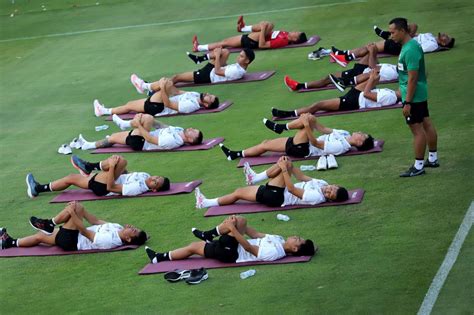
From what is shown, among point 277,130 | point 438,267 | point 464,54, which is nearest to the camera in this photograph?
point 438,267

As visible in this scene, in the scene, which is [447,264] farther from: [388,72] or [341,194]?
[388,72]

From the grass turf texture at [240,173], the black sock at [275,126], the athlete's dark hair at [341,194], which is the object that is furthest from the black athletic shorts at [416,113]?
the black sock at [275,126]

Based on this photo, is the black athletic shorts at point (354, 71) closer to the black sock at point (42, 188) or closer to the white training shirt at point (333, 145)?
the white training shirt at point (333, 145)

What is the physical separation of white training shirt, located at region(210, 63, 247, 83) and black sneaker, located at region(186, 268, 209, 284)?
865cm

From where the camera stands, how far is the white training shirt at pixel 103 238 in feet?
42.8

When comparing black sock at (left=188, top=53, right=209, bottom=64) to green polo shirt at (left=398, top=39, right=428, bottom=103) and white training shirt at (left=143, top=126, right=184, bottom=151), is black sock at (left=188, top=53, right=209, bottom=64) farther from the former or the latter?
green polo shirt at (left=398, top=39, right=428, bottom=103)

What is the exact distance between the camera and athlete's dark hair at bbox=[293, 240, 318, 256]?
12031mm

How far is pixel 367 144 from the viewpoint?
604 inches

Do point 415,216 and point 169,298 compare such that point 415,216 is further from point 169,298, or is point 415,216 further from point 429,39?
point 429,39

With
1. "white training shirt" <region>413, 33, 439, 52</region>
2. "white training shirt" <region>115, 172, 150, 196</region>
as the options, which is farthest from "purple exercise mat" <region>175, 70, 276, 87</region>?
"white training shirt" <region>115, 172, 150, 196</region>

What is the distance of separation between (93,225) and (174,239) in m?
1.03

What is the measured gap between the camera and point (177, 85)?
20484 mm

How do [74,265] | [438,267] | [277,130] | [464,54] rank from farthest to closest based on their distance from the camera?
[464,54] < [277,130] < [74,265] < [438,267]

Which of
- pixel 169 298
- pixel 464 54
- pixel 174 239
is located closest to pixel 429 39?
pixel 464 54
